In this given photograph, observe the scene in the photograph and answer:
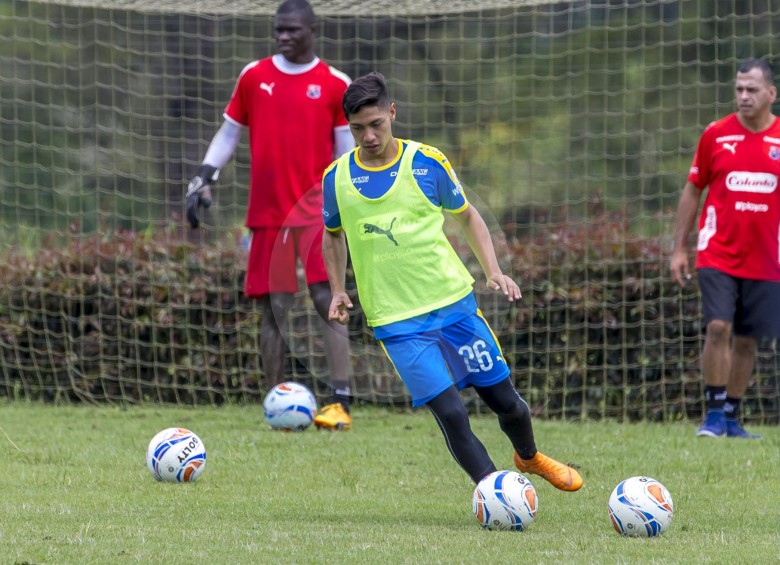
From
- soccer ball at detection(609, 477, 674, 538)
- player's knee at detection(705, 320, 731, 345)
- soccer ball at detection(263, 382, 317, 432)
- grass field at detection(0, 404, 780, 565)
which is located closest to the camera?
grass field at detection(0, 404, 780, 565)

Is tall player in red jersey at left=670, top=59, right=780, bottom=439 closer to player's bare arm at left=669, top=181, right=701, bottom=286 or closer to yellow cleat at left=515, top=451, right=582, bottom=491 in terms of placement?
player's bare arm at left=669, top=181, right=701, bottom=286

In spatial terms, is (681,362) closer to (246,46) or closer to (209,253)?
(209,253)

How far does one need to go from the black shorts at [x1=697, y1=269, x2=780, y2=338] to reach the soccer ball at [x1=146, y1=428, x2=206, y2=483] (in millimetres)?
3757

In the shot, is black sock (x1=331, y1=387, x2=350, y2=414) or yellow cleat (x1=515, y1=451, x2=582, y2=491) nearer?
yellow cleat (x1=515, y1=451, x2=582, y2=491)

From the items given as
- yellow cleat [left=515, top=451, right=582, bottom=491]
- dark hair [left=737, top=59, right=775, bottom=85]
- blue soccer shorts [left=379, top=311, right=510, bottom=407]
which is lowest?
yellow cleat [left=515, top=451, right=582, bottom=491]

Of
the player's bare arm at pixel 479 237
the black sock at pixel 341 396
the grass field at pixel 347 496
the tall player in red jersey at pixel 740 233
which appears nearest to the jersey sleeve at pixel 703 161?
the tall player in red jersey at pixel 740 233

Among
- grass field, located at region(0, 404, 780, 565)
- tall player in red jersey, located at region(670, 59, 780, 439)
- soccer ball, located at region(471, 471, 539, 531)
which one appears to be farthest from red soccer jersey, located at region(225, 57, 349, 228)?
soccer ball, located at region(471, 471, 539, 531)

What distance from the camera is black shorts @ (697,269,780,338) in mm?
8711

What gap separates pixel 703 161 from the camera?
894cm

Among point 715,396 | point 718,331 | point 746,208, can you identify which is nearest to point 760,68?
point 746,208

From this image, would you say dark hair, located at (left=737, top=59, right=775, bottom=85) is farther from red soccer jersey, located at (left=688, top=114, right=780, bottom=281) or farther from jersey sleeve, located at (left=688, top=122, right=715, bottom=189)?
jersey sleeve, located at (left=688, top=122, right=715, bottom=189)

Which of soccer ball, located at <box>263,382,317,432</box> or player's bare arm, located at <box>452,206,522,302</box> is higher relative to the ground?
player's bare arm, located at <box>452,206,522,302</box>

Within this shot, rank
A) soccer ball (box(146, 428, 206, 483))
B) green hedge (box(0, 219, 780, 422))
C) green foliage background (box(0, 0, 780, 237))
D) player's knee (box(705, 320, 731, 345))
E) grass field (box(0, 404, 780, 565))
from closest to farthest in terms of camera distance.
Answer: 1. grass field (box(0, 404, 780, 565))
2. soccer ball (box(146, 428, 206, 483))
3. player's knee (box(705, 320, 731, 345))
4. green hedge (box(0, 219, 780, 422))
5. green foliage background (box(0, 0, 780, 237))

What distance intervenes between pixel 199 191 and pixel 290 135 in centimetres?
73
